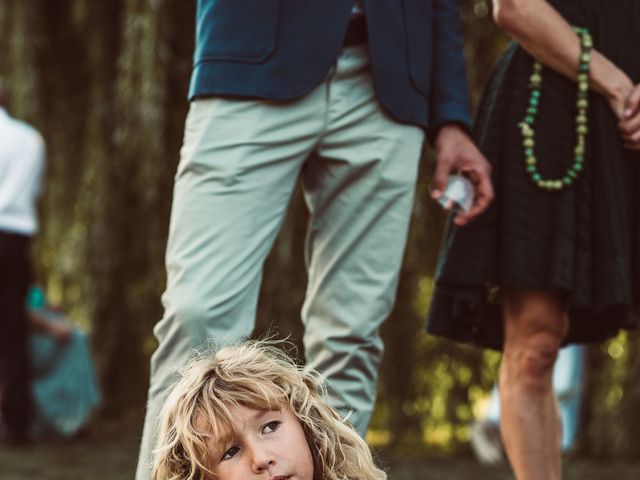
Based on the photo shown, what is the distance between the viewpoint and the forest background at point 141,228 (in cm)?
418

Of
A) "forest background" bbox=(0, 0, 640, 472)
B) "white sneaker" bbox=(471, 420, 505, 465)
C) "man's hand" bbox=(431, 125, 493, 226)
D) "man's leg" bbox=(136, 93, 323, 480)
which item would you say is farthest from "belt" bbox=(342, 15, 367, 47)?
"white sneaker" bbox=(471, 420, 505, 465)

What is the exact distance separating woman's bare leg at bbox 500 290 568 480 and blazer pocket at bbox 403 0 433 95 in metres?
0.43

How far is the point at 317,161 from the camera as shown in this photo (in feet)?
6.43

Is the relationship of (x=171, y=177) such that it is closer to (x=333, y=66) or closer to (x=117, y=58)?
(x=117, y=58)

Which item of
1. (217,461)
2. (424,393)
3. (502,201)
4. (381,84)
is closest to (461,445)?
(424,393)

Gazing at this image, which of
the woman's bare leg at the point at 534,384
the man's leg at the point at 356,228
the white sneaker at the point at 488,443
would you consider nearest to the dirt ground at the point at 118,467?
the white sneaker at the point at 488,443

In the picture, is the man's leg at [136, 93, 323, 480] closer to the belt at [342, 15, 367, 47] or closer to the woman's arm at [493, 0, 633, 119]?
the belt at [342, 15, 367, 47]

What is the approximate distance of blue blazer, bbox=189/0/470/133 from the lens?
6.02 ft

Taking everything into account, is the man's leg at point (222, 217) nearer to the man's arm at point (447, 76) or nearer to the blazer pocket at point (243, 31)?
the blazer pocket at point (243, 31)

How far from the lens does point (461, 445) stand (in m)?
4.38

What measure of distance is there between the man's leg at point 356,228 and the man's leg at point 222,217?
0.07 m

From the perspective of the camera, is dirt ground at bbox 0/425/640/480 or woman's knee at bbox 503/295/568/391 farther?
dirt ground at bbox 0/425/640/480

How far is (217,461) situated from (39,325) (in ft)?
10.7

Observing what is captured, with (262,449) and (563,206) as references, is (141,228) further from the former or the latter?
(262,449)
